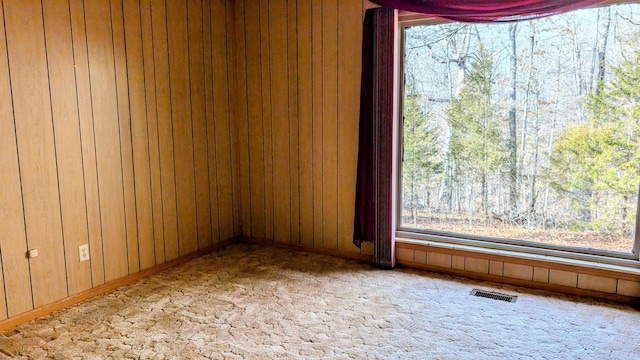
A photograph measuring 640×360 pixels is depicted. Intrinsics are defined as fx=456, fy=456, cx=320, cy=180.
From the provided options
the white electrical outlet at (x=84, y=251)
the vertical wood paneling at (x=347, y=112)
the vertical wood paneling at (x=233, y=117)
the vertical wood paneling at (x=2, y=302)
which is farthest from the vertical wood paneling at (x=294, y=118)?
the vertical wood paneling at (x=2, y=302)

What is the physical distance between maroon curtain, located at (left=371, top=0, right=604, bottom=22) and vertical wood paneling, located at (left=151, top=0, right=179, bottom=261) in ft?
5.90

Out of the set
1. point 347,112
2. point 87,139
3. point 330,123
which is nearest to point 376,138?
point 347,112

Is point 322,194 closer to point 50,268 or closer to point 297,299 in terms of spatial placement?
point 297,299

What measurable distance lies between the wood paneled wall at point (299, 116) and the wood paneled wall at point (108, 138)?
21cm

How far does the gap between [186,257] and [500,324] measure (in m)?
2.52

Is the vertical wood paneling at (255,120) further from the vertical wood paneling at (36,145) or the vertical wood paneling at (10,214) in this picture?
the vertical wood paneling at (10,214)

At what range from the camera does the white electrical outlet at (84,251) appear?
121 inches

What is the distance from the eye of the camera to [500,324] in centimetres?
269

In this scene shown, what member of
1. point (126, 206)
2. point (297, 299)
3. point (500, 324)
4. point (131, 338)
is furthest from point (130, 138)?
point (500, 324)

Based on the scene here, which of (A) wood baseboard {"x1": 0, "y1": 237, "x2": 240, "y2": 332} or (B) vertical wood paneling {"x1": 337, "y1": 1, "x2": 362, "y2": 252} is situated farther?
(B) vertical wood paneling {"x1": 337, "y1": 1, "x2": 362, "y2": 252}

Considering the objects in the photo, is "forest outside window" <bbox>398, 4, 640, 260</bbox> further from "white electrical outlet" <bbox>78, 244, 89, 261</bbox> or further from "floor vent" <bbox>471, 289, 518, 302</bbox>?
"white electrical outlet" <bbox>78, 244, 89, 261</bbox>

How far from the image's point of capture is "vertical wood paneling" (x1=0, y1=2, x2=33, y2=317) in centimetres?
260

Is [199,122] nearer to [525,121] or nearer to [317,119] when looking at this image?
[317,119]

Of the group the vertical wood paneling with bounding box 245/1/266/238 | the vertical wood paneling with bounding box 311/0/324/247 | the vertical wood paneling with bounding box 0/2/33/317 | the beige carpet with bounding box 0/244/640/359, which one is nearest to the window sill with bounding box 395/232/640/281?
the beige carpet with bounding box 0/244/640/359
